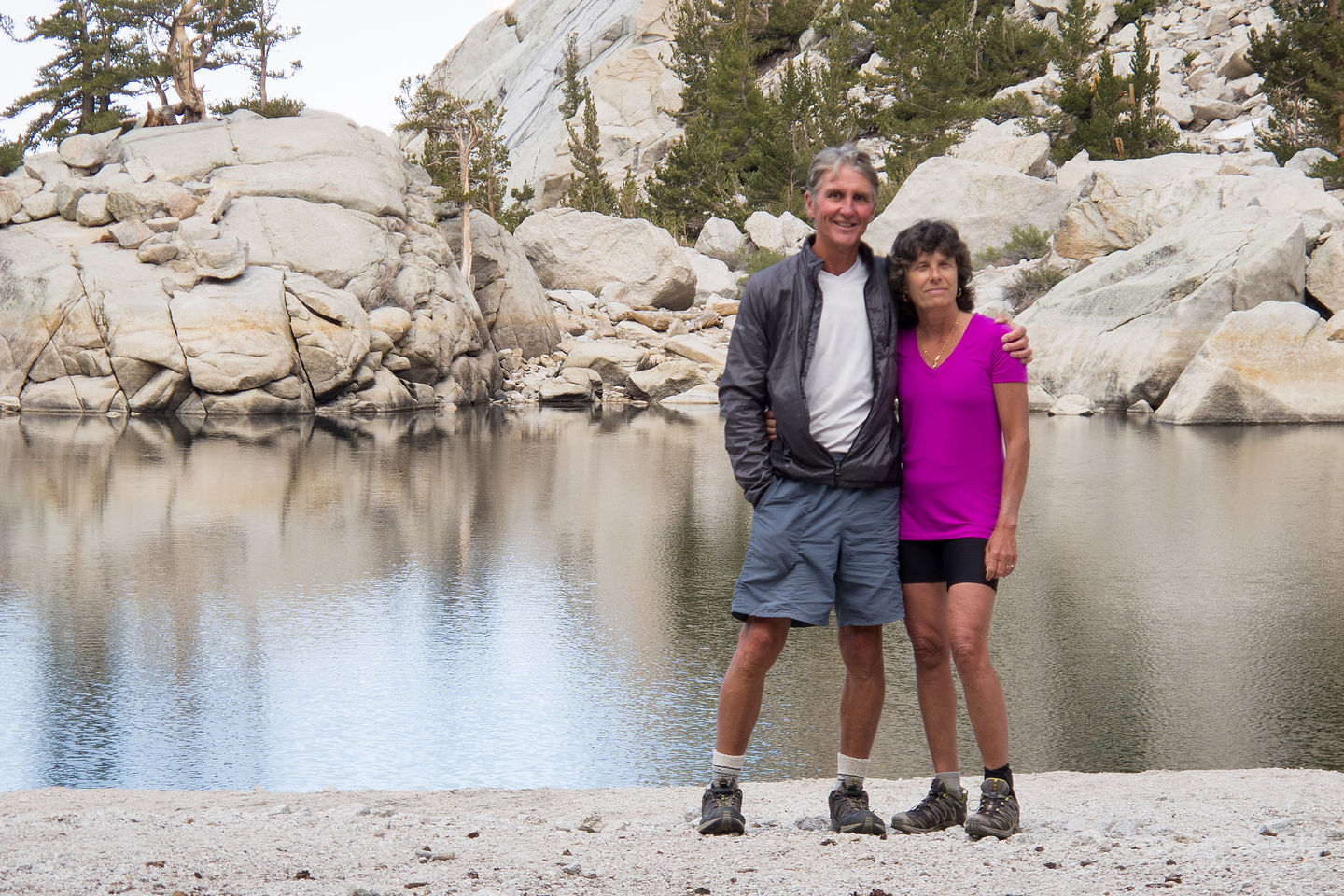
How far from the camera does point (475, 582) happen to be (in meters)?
9.48

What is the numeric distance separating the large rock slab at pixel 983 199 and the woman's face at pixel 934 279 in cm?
3847

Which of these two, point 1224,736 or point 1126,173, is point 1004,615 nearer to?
point 1224,736

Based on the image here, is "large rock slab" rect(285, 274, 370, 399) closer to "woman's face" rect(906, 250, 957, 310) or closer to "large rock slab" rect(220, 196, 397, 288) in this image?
"large rock slab" rect(220, 196, 397, 288)

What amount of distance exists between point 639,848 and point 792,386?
144 centimetres

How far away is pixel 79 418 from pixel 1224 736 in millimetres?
23409

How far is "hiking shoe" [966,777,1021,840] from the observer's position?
3.79 metres

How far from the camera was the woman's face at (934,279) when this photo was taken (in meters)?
3.99

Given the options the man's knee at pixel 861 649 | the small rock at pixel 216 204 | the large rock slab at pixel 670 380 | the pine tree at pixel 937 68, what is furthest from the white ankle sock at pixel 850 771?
the pine tree at pixel 937 68

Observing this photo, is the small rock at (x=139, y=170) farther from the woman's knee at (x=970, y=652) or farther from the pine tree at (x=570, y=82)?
the pine tree at (x=570, y=82)

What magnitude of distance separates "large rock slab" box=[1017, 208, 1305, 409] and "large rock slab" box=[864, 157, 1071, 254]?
1102 centimetres

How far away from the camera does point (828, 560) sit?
13.0 ft

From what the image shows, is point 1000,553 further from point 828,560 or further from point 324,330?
point 324,330

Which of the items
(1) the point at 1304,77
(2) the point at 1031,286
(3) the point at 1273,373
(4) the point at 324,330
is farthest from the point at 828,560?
(1) the point at 1304,77

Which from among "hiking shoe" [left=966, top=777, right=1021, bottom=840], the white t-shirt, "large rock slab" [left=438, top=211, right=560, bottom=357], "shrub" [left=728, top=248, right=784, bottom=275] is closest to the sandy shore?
"hiking shoe" [left=966, top=777, right=1021, bottom=840]
